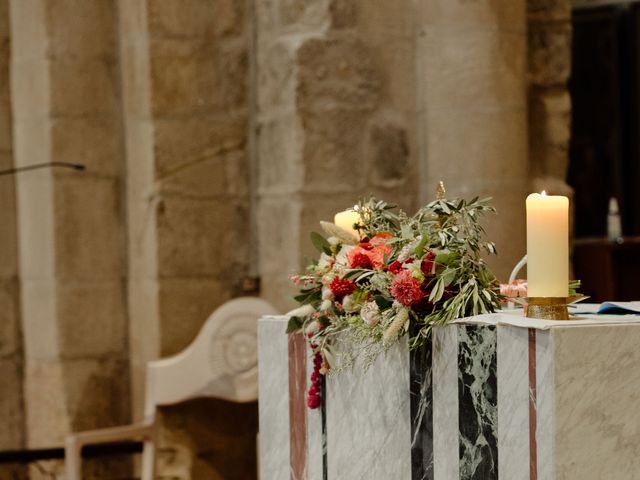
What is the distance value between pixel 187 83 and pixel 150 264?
65cm

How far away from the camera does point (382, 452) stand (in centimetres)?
228

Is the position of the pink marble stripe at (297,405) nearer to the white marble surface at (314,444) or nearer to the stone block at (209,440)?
the white marble surface at (314,444)

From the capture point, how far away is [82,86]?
4500 millimetres

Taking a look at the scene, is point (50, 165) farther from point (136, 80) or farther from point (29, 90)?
point (136, 80)

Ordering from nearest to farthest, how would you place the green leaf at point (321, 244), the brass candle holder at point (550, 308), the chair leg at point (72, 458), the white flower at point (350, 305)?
the brass candle holder at point (550, 308) < the white flower at point (350, 305) < the green leaf at point (321, 244) < the chair leg at point (72, 458)

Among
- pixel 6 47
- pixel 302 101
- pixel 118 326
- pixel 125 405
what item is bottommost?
pixel 125 405

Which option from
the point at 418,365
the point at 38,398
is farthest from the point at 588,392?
the point at 38,398

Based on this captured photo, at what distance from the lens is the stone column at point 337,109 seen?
4051mm

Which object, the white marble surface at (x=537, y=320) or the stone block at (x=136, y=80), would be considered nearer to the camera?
the white marble surface at (x=537, y=320)

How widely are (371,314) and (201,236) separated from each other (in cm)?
220

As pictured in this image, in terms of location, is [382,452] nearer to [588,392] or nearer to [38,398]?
[588,392]

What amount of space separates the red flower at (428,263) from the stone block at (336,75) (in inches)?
75.5

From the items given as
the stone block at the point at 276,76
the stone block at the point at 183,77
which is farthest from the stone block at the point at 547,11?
the stone block at the point at 183,77

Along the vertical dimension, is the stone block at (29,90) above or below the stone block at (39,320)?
above
